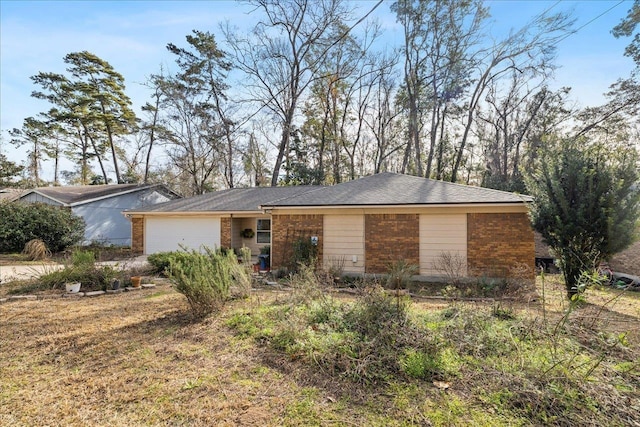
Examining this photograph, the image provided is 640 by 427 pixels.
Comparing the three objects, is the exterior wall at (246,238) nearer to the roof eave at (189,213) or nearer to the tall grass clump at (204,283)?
the roof eave at (189,213)

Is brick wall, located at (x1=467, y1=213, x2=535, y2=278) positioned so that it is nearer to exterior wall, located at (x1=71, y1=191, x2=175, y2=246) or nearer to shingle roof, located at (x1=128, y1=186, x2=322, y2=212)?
shingle roof, located at (x1=128, y1=186, x2=322, y2=212)

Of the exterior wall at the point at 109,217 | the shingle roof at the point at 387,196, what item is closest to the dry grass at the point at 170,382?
the shingle roof at the point at 387,196

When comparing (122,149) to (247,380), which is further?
(122,149)

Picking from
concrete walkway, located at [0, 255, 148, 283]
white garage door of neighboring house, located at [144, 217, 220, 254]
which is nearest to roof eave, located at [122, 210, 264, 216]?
white garage door of neighboring house, located at [144, 217, 220, 254]

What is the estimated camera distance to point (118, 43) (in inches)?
341

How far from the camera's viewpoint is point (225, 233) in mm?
14484

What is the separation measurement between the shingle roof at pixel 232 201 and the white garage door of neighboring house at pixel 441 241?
6.94 metres

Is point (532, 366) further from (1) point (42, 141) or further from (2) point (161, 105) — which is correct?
(1) point (42, 141)

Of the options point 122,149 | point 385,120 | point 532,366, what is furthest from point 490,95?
point 122,149

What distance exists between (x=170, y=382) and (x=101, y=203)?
21.1 m

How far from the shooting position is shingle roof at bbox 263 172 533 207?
9172 millimetres

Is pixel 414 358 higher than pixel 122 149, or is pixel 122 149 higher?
pixel 122 149

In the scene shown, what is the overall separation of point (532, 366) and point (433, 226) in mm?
6863

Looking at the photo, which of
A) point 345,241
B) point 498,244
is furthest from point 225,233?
point 498,244
